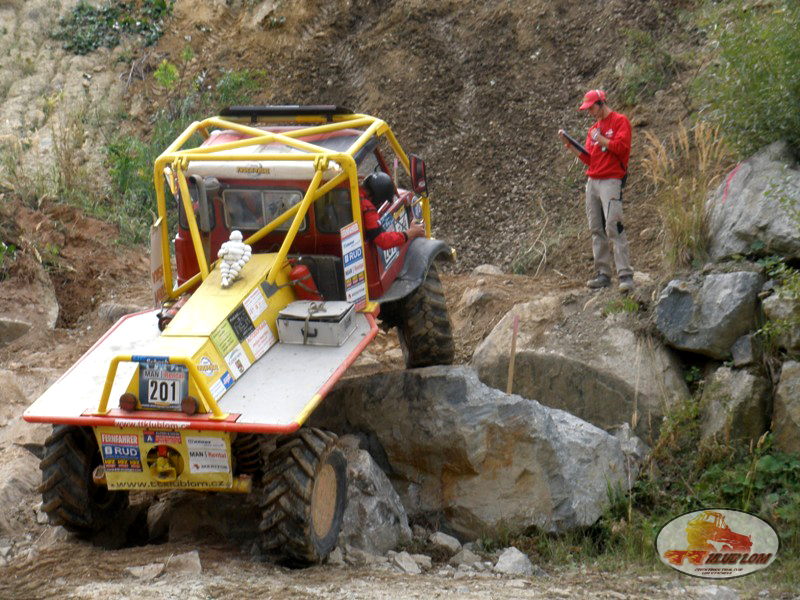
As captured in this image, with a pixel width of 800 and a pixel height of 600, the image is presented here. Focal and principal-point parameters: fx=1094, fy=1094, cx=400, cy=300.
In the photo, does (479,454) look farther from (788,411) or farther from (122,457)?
(122,457)

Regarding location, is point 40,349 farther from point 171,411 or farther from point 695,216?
point 695,216

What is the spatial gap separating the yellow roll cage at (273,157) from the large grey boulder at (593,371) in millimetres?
2066

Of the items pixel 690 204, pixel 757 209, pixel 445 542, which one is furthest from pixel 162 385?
pixel 690 204

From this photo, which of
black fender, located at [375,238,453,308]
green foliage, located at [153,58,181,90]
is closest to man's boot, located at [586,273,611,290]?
black fender, located at [375,238,453,308]

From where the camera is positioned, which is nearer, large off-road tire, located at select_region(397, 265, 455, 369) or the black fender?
the black fender

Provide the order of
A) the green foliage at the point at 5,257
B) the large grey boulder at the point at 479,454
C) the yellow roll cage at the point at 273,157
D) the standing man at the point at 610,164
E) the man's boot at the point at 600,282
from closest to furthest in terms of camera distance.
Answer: the yellow roll cage at the point at 273,157, the large grey boulder at the point at 479,454, the standing man at the point at 610,164, the man's boot at the point at 600,282, the green foliage at the point at 5,257

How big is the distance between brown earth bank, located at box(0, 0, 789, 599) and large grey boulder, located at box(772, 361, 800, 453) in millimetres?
1388

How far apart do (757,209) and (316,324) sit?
3.59 meters

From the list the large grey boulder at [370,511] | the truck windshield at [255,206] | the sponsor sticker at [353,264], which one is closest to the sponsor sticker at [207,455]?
the large grey boulder at [370,511]

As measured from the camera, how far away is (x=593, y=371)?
8.36 meters

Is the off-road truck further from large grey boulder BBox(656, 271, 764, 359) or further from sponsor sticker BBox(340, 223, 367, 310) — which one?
large grey boulder BBox(656, 271, 764, 359)

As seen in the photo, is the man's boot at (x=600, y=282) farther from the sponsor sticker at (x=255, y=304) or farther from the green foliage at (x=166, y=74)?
the green foliage at (x=166, y=74)

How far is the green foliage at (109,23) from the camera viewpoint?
16141 mm

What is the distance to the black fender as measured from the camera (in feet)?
24.7
